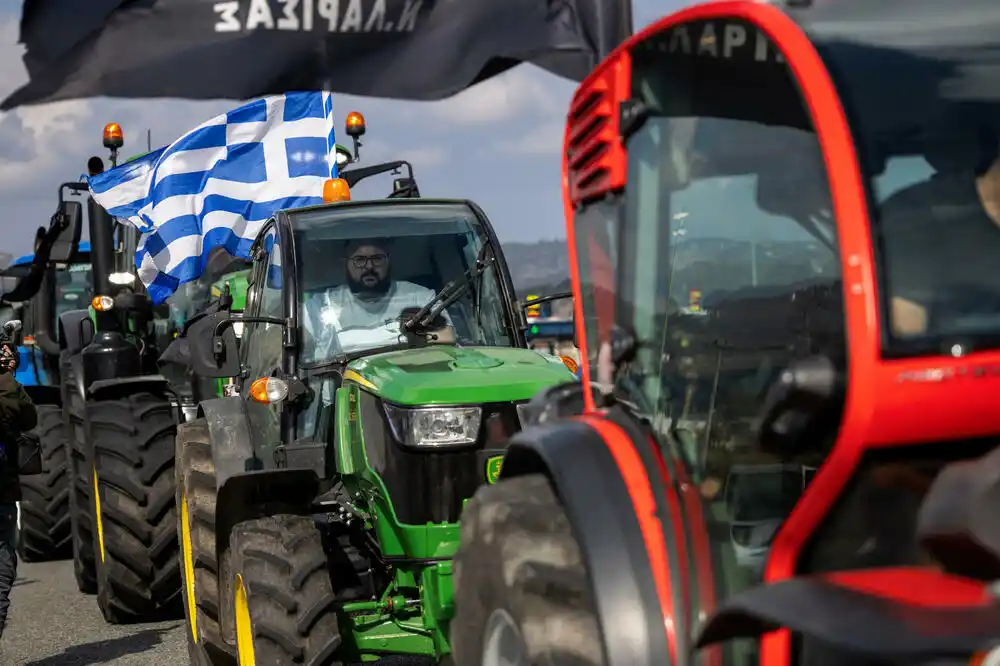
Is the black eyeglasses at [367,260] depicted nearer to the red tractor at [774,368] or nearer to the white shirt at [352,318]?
the white shirt at [352,318]

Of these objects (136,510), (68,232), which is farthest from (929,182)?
(68,232)

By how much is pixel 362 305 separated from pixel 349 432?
579 mm

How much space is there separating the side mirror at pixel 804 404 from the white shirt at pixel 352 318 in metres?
3.42

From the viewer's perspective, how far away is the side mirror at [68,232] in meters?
10.1

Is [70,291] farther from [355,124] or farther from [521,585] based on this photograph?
[521,585]

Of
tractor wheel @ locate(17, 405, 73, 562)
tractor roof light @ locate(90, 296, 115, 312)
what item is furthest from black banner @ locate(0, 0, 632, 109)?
tractor wheel @ locate(17, 405, 73, 562)

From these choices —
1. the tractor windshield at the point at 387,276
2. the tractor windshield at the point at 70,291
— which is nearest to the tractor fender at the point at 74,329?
the tractor windshield at the point at 70,291

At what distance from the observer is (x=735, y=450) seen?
2.72m

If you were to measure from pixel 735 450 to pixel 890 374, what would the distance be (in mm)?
570

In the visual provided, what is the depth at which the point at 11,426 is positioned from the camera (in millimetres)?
6859

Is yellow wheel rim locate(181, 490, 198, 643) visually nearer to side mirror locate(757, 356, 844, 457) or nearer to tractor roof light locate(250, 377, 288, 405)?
tractor roof light locate(250, 377, 288, 405)

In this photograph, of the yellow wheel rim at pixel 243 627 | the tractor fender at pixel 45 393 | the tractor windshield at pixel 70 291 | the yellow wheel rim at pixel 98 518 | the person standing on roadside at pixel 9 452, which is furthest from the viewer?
the tractor windshield at pixel 70 291

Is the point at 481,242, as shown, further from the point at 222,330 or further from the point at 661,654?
the point at 661,654

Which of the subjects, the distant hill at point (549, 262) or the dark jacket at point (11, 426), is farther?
the dark jacket at point (11, 426)
